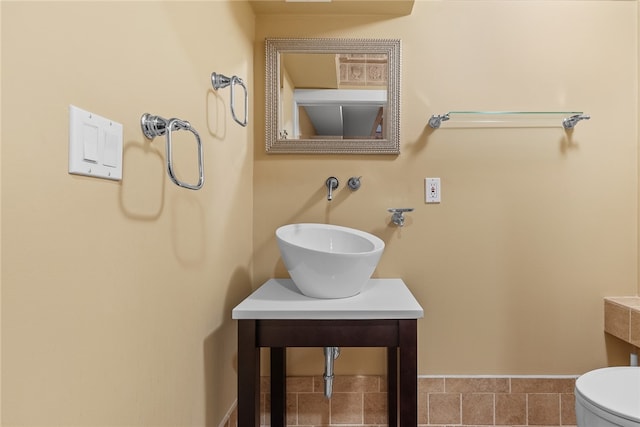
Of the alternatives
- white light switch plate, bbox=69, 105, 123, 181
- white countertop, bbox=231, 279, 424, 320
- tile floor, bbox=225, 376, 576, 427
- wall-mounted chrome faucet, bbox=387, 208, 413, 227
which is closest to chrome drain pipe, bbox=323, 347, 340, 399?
tile floor, bbox=225, 376, 576, 427

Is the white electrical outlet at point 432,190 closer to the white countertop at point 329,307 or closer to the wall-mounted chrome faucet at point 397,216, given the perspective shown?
the wall-mounted chrome faucet at point 397,216

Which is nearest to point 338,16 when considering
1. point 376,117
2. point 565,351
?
point 376,117

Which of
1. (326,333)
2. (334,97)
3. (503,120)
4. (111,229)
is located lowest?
(326,333)

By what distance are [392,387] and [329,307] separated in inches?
27.6

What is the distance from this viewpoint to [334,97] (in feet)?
5.63

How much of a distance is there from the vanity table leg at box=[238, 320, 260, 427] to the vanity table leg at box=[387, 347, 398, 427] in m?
0.69

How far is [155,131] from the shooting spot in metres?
0.86

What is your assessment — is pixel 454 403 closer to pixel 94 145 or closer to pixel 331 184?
pixel 331 184

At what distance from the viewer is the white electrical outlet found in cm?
171

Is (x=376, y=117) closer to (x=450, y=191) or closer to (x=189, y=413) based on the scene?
(x=450, y=191)

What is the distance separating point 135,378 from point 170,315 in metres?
0.19

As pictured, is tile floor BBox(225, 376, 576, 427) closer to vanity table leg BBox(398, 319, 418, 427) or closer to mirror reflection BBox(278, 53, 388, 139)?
vanity table leg BBox(398, 319, 418, 427)

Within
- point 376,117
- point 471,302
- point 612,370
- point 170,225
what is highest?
point 376,117

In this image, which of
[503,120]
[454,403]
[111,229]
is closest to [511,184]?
[503,120]
